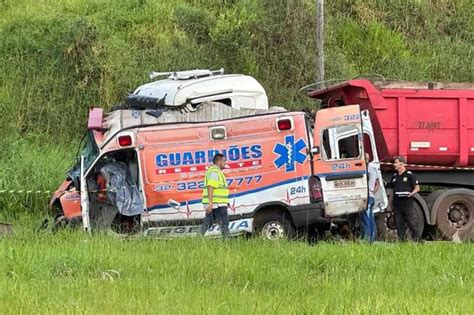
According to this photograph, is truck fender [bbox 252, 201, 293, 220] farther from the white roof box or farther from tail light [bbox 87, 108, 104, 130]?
tail light [bbox 87, 108, 104, 130]

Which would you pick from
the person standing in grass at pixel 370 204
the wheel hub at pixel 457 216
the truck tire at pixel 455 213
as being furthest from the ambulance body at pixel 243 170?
the wheel hub at pixel 457 216

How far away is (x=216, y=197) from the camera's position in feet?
39.6

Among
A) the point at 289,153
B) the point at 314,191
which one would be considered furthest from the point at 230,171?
the point at 314,191

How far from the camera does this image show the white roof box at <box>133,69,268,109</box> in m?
13.4

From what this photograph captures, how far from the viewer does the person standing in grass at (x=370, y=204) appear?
13.2m

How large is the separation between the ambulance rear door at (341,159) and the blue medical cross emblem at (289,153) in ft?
1.01

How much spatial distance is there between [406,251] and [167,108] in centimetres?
510

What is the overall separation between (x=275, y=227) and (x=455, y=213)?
138 inches

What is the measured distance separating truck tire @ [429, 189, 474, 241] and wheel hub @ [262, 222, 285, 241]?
288 centimetres

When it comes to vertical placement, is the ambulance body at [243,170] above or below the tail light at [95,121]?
below

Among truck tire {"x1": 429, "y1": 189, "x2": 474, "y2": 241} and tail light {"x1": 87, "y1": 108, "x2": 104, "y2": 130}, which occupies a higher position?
tail light {"x1": 87, "y1": 108, "x2": 104, "y2": 130}

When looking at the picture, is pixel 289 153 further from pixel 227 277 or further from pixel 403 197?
pixel 227 277

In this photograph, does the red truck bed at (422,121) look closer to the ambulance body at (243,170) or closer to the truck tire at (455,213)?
the truck tire at (455,213)

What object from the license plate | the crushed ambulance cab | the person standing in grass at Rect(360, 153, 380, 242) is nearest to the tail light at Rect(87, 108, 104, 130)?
the crushed ambulance cab
